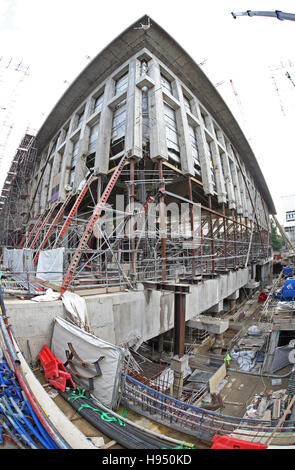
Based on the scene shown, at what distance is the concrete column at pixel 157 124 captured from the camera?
38.8 feet

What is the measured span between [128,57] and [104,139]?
A: 7.56 meters

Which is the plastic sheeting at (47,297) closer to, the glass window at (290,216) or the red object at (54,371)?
the red object at (54,371)

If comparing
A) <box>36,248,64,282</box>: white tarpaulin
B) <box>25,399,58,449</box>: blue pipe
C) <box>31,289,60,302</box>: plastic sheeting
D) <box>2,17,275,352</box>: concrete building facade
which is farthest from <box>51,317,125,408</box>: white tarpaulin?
<box>36,248,64,282</box>: white tarpaulin

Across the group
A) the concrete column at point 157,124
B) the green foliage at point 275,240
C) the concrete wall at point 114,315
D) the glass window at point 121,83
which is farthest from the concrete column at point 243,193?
the green foliage at point 275,240

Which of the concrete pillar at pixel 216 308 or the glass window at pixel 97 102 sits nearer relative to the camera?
the concrete pillar at pixel 216 308

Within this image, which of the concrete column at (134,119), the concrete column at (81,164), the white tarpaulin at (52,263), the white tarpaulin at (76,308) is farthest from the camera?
the concrete column at (81,164)

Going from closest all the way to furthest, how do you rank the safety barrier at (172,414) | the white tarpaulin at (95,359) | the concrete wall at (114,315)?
the safety barrier at (172,414)
the white tarpaulin at (95,359)
the concrete wall at (114,315)

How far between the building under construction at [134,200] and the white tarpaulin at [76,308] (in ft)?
0.98

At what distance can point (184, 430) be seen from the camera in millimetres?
4395

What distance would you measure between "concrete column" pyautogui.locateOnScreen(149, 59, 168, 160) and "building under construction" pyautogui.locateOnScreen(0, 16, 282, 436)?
0.26ft

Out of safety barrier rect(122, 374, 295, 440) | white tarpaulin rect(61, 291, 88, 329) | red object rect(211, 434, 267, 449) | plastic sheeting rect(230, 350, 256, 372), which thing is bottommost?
plastic sheeting rect(230, 350, 256, 372)

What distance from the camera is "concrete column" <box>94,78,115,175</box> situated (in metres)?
13.1

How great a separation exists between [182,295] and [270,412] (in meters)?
4.69

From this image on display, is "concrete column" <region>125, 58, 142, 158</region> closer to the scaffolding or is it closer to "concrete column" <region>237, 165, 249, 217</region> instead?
the scaffolding
